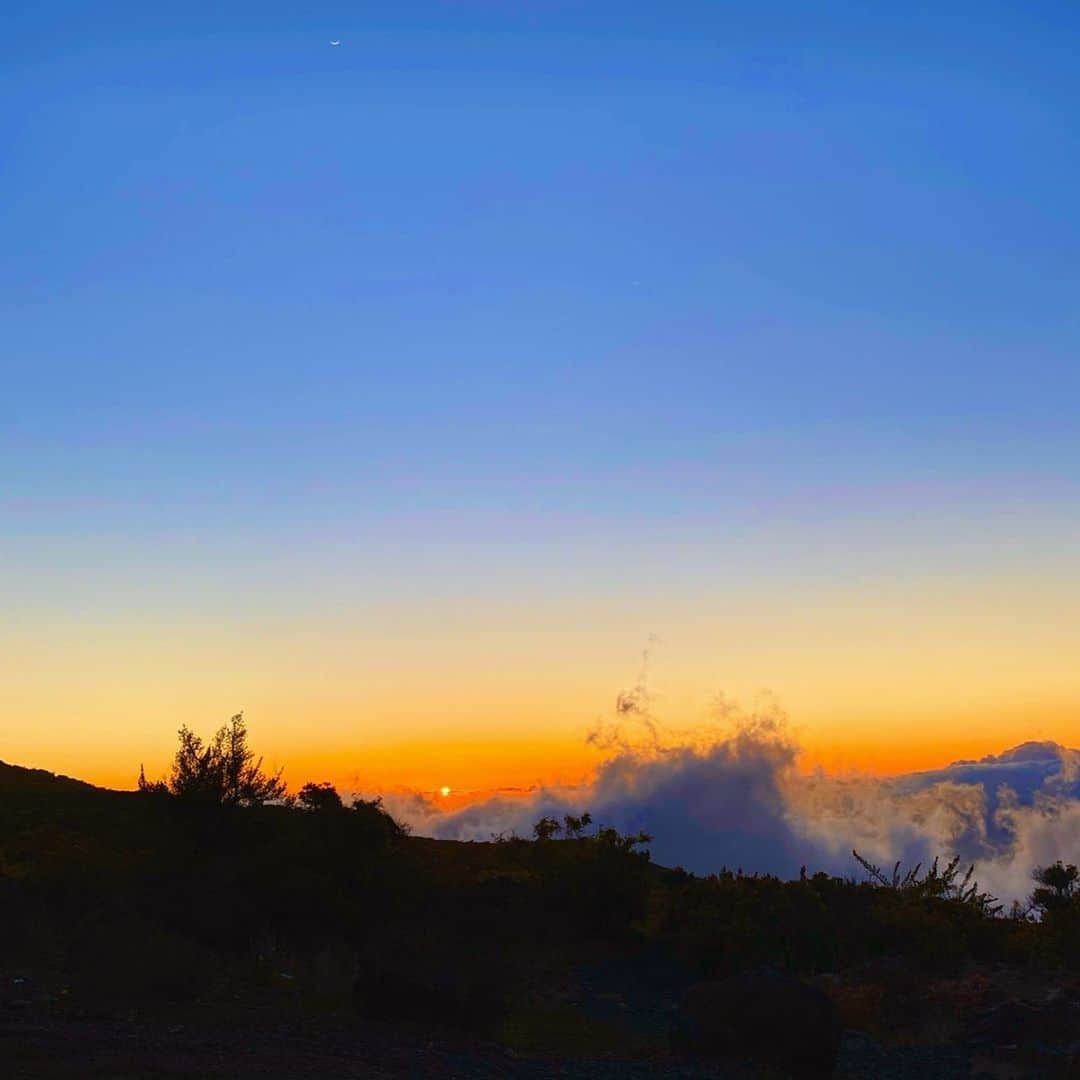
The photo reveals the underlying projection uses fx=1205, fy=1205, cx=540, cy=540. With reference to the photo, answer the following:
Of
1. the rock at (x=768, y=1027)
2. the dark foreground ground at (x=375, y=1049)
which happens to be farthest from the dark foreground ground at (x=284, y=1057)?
the rock at (x=768, y=1027)

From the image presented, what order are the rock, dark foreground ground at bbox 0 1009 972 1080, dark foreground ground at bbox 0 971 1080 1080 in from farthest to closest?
the rock < dark foreground ground at bbox 0 971 1080 1080 < dark foreground ground at bbox 0 1009 972 1080

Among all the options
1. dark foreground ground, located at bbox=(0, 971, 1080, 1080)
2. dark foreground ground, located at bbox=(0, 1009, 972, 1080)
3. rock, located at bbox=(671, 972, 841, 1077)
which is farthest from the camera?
rock, located at bbox=(671, 972, 841, 1077)

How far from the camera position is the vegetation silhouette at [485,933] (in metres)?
Answer: 17.8

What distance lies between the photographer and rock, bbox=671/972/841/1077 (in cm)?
1633

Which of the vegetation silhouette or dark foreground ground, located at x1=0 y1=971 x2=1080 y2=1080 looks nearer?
dark foreground ground, located at x1=0 y1=971 x2=1080 y2=1080

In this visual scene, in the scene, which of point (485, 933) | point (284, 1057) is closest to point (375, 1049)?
point (284, 1057)

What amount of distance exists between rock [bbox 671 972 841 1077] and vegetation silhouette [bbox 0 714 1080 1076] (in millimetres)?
28

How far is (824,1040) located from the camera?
647 inches

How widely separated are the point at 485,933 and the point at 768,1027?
526 inches

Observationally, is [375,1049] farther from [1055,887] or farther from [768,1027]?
[1055,887]

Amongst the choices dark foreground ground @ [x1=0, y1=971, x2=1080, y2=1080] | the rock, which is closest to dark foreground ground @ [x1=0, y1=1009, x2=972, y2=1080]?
dark foreground ground @ [x1=0, y1=971, x2=1080, y2=1080]

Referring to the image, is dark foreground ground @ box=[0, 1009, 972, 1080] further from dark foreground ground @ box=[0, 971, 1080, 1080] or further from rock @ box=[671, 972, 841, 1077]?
rock @ box=[671, 972, 841, 1077]

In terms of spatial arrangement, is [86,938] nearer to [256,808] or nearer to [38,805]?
[256,808]

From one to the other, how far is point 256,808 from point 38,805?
17601mm
